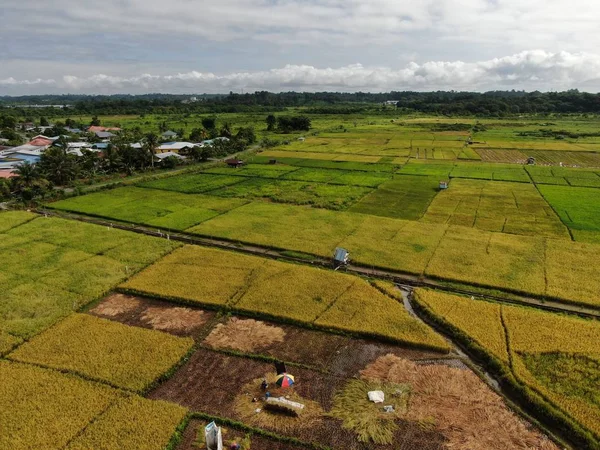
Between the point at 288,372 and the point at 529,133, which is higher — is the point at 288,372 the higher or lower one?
the lower one

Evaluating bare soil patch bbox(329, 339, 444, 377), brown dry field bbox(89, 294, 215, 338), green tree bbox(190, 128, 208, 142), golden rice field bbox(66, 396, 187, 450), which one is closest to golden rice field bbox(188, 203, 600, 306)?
bare soil patch bbox(329, 339, 444, 377)

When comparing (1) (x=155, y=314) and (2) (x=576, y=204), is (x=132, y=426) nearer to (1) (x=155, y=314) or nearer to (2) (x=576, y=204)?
(1) (x=155, y=314)

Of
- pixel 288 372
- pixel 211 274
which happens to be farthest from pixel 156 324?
pixel 288 372

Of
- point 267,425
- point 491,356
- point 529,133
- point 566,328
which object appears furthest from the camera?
point 529,133

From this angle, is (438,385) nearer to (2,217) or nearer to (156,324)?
(156,324)

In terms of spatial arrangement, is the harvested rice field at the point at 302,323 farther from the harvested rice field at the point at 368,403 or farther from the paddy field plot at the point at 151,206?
the paddy field plot at the point at 151,206
